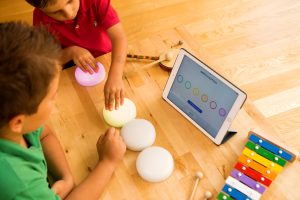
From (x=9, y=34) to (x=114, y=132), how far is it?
362mm

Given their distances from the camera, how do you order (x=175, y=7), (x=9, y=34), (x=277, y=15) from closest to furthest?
(x=9, y=34), (x=277, y=15), (x=175, y=7)

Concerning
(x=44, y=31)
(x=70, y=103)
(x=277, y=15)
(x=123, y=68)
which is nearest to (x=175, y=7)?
(x=277, y=15)

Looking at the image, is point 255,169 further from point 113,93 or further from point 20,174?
point 20,174

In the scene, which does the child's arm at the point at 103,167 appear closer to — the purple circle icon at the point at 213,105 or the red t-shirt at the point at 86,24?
the purple circle icon at the point at 213,105

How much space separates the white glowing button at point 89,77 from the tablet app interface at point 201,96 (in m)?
0.22

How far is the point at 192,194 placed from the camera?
78cm

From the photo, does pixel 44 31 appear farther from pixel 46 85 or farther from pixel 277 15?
pixel 277 15

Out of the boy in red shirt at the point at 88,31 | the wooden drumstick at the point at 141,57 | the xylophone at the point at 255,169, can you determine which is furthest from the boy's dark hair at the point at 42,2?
the xylophone at the point at 255,169

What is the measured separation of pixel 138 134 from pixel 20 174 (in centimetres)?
32

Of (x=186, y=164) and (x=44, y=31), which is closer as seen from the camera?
(x=44, y=31)

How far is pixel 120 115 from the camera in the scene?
89 cm

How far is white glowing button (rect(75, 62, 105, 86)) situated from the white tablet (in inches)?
8.0

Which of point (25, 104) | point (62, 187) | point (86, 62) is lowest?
point (62, 187)

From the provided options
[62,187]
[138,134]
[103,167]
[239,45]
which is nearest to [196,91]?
[138,134]
